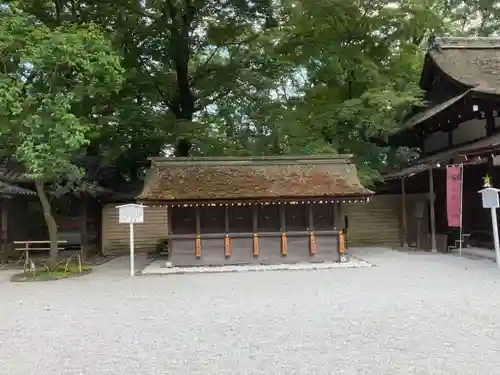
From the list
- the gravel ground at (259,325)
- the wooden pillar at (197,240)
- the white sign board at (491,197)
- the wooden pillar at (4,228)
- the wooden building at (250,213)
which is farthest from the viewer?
the wooden pillar at (4,228)

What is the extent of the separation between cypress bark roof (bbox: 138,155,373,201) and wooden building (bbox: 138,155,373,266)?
0.03 meters

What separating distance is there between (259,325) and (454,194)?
9.75 m

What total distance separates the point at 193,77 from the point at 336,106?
6423mm

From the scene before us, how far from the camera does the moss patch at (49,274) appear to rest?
12.0 m

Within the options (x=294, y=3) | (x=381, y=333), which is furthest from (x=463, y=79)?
(x=381, y=333)

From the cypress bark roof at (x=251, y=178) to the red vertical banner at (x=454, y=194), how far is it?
254cm

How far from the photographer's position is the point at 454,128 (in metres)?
17.0

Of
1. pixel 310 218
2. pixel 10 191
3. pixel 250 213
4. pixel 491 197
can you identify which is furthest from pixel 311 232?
pixel 10 191

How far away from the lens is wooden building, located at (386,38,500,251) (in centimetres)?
1432

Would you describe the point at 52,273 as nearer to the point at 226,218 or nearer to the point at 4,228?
the point at 4,228

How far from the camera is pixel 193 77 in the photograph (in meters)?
19.8

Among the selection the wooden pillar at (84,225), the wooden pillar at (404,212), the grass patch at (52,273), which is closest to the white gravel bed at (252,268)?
the grass patch at (52,273)

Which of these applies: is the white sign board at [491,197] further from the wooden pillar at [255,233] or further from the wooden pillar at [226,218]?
the wooden pillar at [226,218]

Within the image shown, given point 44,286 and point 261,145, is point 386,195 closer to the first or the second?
point 261,145
